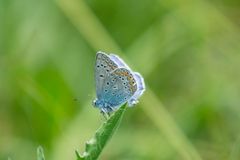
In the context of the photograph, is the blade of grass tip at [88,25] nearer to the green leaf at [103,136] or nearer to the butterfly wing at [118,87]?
the butterfly wing at [118,87]

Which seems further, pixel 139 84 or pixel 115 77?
pixel 115 77

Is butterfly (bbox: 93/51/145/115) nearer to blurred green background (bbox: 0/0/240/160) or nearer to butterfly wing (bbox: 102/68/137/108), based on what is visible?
butterfly wing (bbox: 102/68/137/108)

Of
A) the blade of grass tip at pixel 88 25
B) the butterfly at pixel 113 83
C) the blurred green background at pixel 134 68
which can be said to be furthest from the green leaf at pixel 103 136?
the blade of grass tip at pixel 88 25

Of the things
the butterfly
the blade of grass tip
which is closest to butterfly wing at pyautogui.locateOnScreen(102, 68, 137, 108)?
the butterfly

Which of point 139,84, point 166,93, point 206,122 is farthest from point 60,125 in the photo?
point 139,84

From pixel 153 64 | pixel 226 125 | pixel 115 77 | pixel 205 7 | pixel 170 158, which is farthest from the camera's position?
pixel 205 7

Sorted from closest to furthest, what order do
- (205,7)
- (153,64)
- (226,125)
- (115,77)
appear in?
(115,77)
(226,125)
(153,64)
(205,7)

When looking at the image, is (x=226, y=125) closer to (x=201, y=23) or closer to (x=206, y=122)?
(x=206, y=122)
